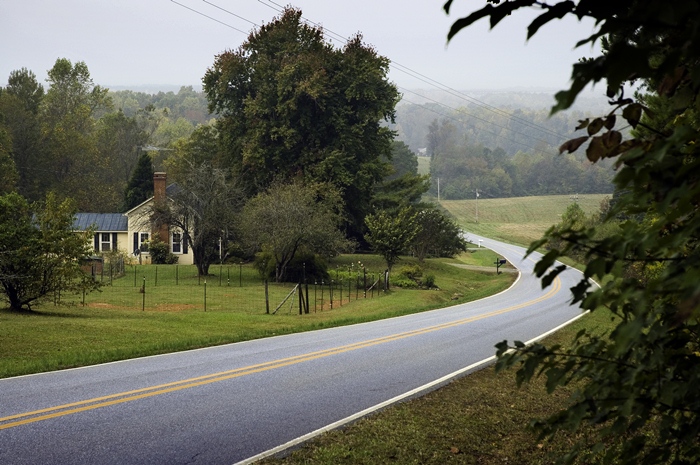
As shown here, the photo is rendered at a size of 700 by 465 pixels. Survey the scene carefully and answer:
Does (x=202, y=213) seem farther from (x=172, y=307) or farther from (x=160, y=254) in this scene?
(x=172, y=307)

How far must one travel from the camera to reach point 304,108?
191ft

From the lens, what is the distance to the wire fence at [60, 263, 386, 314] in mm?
31062

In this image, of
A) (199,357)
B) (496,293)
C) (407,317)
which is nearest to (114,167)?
(496,293)

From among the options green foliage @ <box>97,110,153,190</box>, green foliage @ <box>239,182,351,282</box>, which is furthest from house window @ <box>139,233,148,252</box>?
green foliage @ <box>97,110,153,190</box>

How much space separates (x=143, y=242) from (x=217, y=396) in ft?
166

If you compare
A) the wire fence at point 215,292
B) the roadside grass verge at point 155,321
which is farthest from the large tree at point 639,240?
the wire fence at point 215,292

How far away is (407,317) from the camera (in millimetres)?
26859

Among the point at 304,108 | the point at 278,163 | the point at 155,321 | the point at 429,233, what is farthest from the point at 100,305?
the point at 429,233

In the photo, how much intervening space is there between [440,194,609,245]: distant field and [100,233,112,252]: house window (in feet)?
231

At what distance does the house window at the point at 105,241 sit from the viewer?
2414 inches

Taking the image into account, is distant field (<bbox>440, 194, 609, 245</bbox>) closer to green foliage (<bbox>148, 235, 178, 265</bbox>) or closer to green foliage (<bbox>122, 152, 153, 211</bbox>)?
green foliage (<bbox>122, 152, 153, 211</bbox>)

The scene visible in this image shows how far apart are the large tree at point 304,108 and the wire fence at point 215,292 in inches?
352

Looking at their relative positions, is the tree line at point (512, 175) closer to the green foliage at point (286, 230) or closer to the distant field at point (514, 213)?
the distant field at point (514, 213)

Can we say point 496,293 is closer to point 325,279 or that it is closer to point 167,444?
point 325,279
